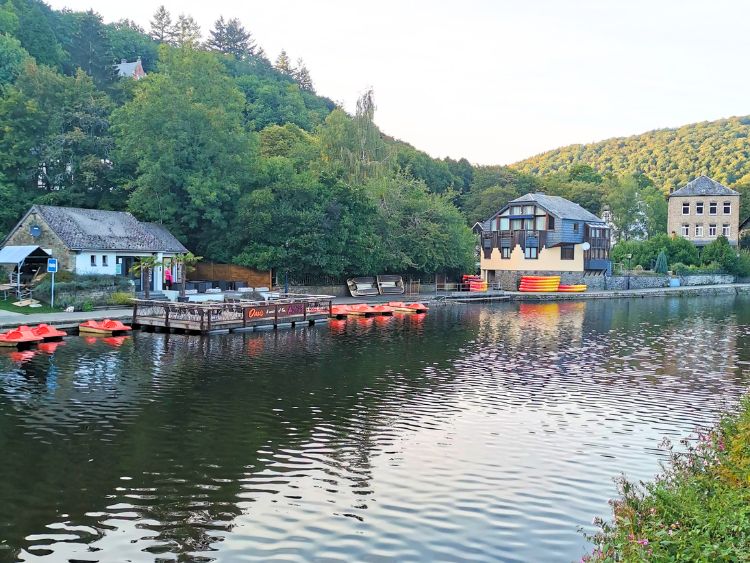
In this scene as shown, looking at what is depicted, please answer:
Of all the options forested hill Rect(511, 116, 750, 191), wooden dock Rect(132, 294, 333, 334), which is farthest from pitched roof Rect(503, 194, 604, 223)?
forested hill Rect(511, 116, 750, 191)

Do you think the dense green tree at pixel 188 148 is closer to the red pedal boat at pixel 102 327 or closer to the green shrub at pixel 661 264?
the red pedal boat at pixel 102 327

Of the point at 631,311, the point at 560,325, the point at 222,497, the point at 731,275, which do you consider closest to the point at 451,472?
the point at 222,497

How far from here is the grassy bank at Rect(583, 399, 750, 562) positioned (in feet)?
26.8

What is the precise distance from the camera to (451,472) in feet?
50.7

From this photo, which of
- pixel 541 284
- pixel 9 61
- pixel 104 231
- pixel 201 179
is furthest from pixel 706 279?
pixel 9 61

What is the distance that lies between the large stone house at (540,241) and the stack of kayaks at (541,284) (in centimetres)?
134

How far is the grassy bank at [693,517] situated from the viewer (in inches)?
322

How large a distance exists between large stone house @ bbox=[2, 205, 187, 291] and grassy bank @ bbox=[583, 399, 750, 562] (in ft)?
135

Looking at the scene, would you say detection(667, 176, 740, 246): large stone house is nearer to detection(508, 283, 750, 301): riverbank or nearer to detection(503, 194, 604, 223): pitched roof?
detection(508, 283, 750, 301): riverbank

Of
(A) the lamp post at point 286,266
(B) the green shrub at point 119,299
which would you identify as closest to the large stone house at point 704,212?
(A) the lamp post at point 286,266

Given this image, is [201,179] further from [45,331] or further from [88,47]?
[88,47]

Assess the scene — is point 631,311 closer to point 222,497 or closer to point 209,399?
point 209,399

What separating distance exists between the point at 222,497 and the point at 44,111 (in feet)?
181

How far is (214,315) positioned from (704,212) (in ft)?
296
